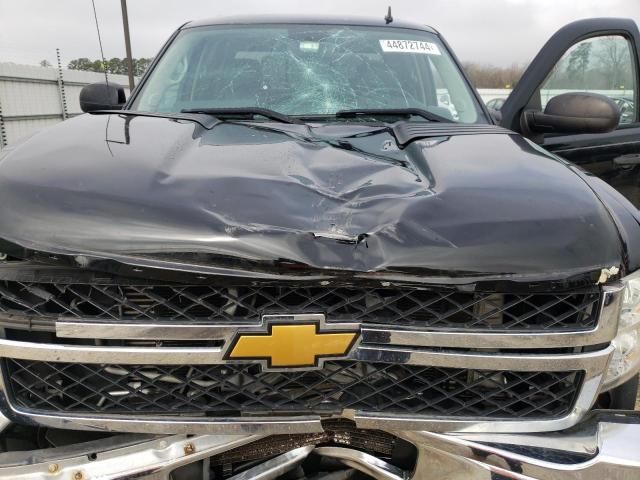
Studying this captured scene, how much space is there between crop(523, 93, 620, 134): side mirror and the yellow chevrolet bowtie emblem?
1.97m

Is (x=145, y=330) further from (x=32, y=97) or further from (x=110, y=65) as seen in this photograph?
(x=32, y=97)

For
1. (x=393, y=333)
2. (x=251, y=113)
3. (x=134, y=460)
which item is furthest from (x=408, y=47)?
(x=134, y=460)

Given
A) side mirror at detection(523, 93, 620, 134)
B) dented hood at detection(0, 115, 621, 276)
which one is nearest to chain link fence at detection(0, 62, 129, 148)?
side mirror at detection(523, 93, 620, 134)

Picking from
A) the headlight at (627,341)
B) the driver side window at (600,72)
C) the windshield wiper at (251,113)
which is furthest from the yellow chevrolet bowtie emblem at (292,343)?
the driver side window at (600,72)

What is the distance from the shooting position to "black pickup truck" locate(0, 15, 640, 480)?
1.50m

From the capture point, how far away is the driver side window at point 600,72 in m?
3.79

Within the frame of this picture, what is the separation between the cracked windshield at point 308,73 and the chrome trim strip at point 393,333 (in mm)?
1413

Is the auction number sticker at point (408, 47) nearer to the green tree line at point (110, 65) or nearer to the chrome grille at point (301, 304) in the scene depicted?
the green tree line at point (110, 65)

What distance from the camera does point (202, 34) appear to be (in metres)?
3.28

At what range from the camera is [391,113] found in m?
2.76

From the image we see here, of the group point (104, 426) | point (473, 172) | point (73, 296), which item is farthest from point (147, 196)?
point (473, 172)

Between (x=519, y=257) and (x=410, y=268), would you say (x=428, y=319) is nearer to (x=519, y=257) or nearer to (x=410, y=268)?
(x=410, y=268)

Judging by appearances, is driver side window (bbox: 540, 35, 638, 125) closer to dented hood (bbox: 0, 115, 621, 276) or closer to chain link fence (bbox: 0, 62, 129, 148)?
dented hood (bbox: 0, 115, 621, 276)

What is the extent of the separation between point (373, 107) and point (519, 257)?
1528 millimetres
